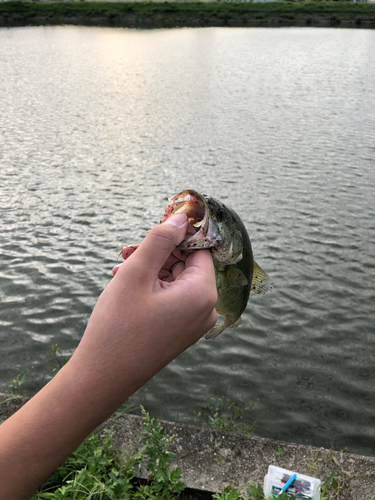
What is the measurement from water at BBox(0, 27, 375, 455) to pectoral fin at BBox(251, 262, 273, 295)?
9.90 feet

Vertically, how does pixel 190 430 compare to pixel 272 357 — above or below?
above

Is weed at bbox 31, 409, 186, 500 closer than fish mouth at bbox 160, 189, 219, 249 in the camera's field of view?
No

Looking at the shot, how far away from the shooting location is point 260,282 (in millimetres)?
2920

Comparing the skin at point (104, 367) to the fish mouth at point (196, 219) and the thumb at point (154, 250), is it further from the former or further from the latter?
the fish mouth at point (196, 219)

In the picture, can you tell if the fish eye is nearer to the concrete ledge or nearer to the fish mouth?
the fish mouth

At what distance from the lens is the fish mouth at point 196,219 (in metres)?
1.86

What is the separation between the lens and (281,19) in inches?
2562

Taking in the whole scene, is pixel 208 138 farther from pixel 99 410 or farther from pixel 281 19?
pixel 281 19

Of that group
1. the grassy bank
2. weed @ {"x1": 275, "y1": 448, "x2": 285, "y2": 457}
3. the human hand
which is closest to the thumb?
the human hand

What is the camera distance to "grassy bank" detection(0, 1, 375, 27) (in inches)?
2461

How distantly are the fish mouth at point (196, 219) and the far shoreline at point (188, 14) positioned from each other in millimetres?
67732

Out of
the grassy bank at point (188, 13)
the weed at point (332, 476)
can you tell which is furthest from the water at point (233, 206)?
the grassy bank at point (188, 13)

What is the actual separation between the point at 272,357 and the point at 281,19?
2812 inches

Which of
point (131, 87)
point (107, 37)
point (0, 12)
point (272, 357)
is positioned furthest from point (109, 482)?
point (0, 12)
